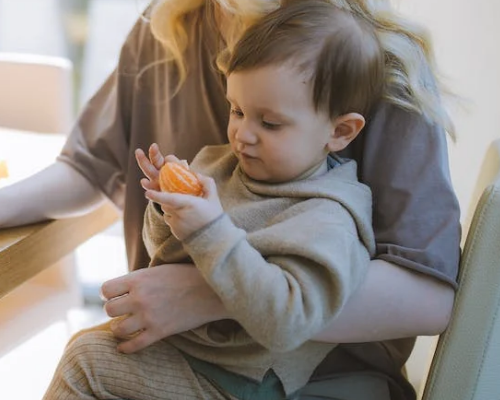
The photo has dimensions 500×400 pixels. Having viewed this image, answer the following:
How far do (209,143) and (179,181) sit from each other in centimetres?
34

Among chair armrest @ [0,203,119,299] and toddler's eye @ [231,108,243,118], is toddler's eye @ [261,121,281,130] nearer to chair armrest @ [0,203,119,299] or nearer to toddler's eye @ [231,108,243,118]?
toddler's eye @ [231,108,243,118]

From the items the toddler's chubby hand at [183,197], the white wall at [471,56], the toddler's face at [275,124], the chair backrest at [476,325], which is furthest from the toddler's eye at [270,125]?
the white wall at [471,56]

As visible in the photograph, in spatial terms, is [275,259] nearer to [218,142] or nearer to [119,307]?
[119,307]

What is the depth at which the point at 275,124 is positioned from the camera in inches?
32.5

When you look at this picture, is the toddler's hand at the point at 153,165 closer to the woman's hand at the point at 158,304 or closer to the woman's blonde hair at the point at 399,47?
the woman's hand at the point at 158,304

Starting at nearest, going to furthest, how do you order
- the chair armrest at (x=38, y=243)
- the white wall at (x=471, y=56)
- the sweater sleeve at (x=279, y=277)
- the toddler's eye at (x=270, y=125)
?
the sweater sleeve at (x=279, y=277), the toddler's eye at (x=270, y=125), the chair armrest at (x=38, y=243), the white wall at (x=471, y=56)

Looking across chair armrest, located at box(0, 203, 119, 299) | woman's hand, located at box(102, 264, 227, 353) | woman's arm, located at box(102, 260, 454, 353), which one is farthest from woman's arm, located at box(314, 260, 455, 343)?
chair armrest, located at box(0, 203, 119, 299)

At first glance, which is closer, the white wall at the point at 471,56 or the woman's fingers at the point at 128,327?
the woman's fingers at the point at 128,327

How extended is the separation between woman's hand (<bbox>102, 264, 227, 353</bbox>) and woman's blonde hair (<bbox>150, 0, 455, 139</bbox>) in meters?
0.34

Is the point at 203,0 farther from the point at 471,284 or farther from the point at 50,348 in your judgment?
the point at 50,348

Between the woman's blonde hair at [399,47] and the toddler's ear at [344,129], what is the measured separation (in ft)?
0.27

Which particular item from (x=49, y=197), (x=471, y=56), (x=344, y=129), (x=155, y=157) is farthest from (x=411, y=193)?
(x=471, y=56)

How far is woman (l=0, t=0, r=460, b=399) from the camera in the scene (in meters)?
0.86

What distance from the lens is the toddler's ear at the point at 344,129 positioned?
2.79 feet
